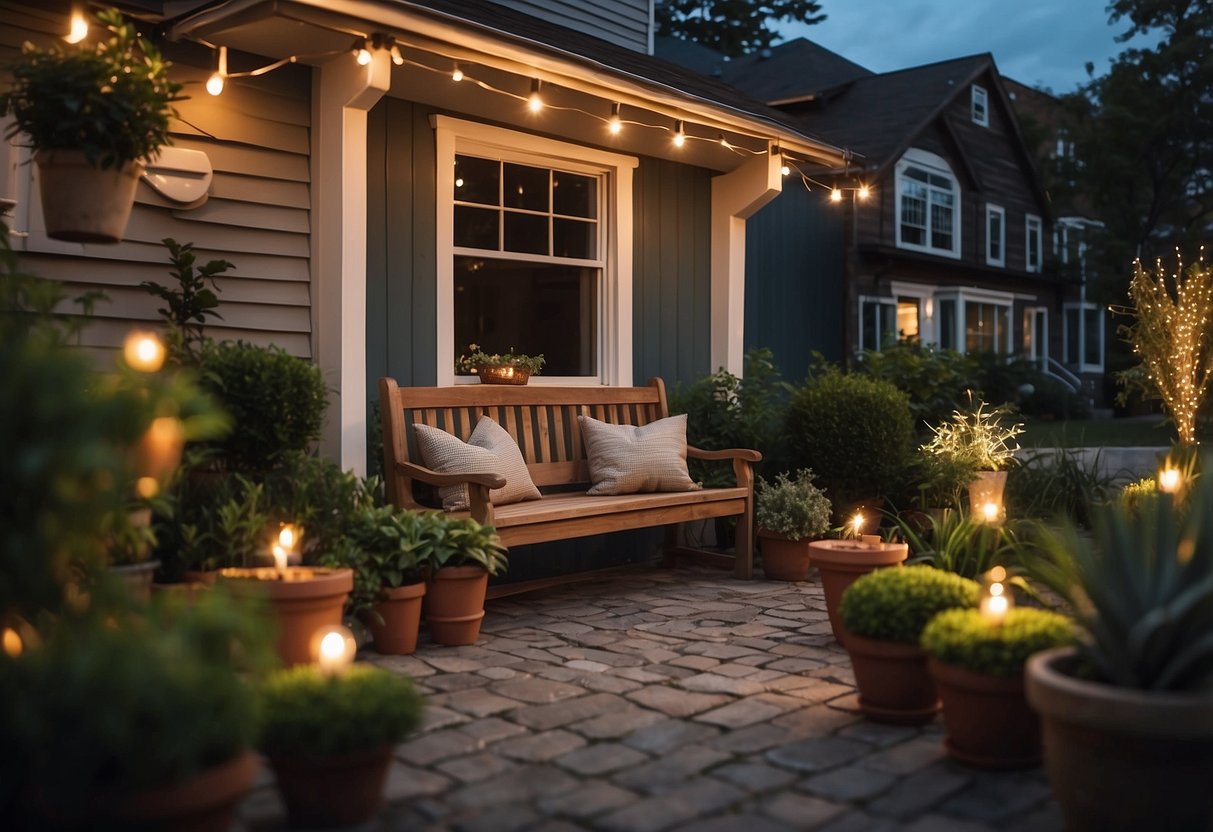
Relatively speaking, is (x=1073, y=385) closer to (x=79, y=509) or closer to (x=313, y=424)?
(x=313, y=424)

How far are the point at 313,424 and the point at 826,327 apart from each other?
8136 millimetres

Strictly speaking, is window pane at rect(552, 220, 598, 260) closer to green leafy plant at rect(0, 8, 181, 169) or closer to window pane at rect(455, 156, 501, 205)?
window pane at rect(455, 156, 501, 205)

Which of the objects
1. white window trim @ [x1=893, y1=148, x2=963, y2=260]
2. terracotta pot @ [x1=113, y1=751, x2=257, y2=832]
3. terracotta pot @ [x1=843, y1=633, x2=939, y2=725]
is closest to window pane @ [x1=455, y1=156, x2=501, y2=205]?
terracotta pot @ [x1=843, y1=633, x2=939, y2=725]

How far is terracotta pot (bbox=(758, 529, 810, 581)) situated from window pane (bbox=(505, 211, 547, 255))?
2116mm

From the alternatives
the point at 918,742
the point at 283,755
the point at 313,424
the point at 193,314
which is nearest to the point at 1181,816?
the point at 918,742

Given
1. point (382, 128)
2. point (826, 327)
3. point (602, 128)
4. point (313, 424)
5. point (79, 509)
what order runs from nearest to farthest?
point (79, 509) < point (313, 424) < point (382, 128) < point (602, 128) < point (826, 327)

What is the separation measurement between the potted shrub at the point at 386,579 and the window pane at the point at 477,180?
2307 millimetres

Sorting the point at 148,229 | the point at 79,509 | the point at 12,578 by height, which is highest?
the point at 148,229

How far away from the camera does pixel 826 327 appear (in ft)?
37.9

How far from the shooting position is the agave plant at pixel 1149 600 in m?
2.40

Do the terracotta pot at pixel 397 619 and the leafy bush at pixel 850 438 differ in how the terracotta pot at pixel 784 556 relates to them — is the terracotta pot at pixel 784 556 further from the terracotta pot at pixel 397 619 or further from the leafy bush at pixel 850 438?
the terracotta pot at pixel 397 619

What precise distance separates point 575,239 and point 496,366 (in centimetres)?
117

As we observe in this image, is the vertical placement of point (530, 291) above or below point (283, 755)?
above

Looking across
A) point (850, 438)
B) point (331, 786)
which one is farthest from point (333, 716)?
point (850, 438)
